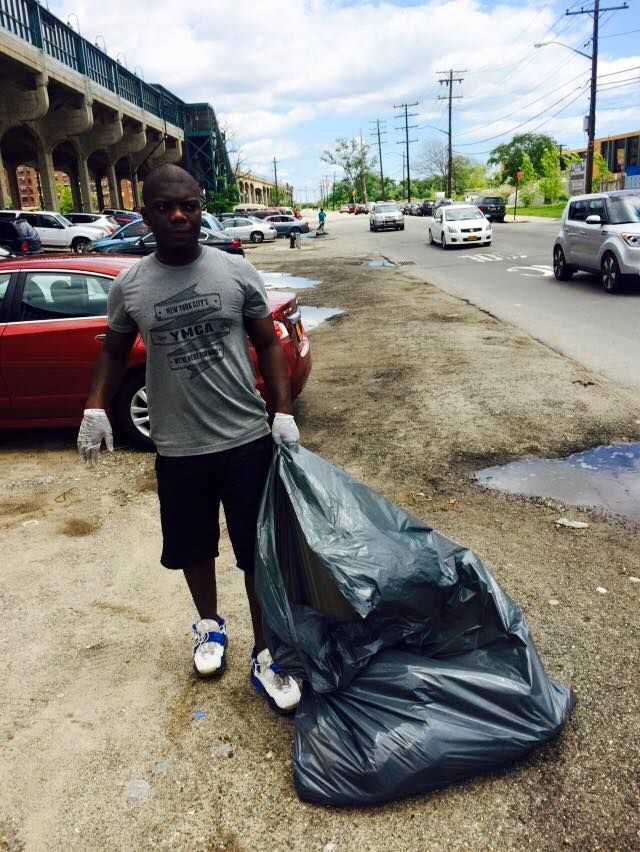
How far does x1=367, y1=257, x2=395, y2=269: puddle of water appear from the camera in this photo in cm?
1983

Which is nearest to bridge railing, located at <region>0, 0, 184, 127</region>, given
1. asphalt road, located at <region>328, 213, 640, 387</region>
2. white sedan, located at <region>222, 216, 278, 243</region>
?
white sedan, located at <region>222, 216, 278, 243</region>

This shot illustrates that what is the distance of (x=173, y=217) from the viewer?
225 cm

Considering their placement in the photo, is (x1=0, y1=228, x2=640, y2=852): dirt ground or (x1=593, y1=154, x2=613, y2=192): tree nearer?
(x1=0, y1=228, x2=640, y2=852): dirt ground

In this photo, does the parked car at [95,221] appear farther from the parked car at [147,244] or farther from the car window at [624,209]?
the car window at [624,209]

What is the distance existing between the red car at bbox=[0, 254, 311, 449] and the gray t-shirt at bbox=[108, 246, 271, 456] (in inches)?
108

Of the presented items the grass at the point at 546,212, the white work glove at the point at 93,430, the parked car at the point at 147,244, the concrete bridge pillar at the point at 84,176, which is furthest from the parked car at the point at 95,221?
the grass at the point at 546,212

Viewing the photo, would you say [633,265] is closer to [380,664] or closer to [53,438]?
[53,438]

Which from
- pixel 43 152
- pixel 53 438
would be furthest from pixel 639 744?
pixel 43 152

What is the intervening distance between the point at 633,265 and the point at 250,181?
94.3m

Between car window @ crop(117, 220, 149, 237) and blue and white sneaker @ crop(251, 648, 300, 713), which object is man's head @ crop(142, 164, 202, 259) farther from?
car window @ crop(117, 220, 149, 237)

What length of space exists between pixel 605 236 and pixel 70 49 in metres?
26.4

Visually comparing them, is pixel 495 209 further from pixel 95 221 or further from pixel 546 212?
pixel 95 221

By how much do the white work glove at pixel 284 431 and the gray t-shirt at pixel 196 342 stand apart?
0.10 m

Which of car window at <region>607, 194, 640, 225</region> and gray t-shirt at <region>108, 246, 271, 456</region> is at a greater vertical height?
car window at <region>607, 194, 640, 225</region>
